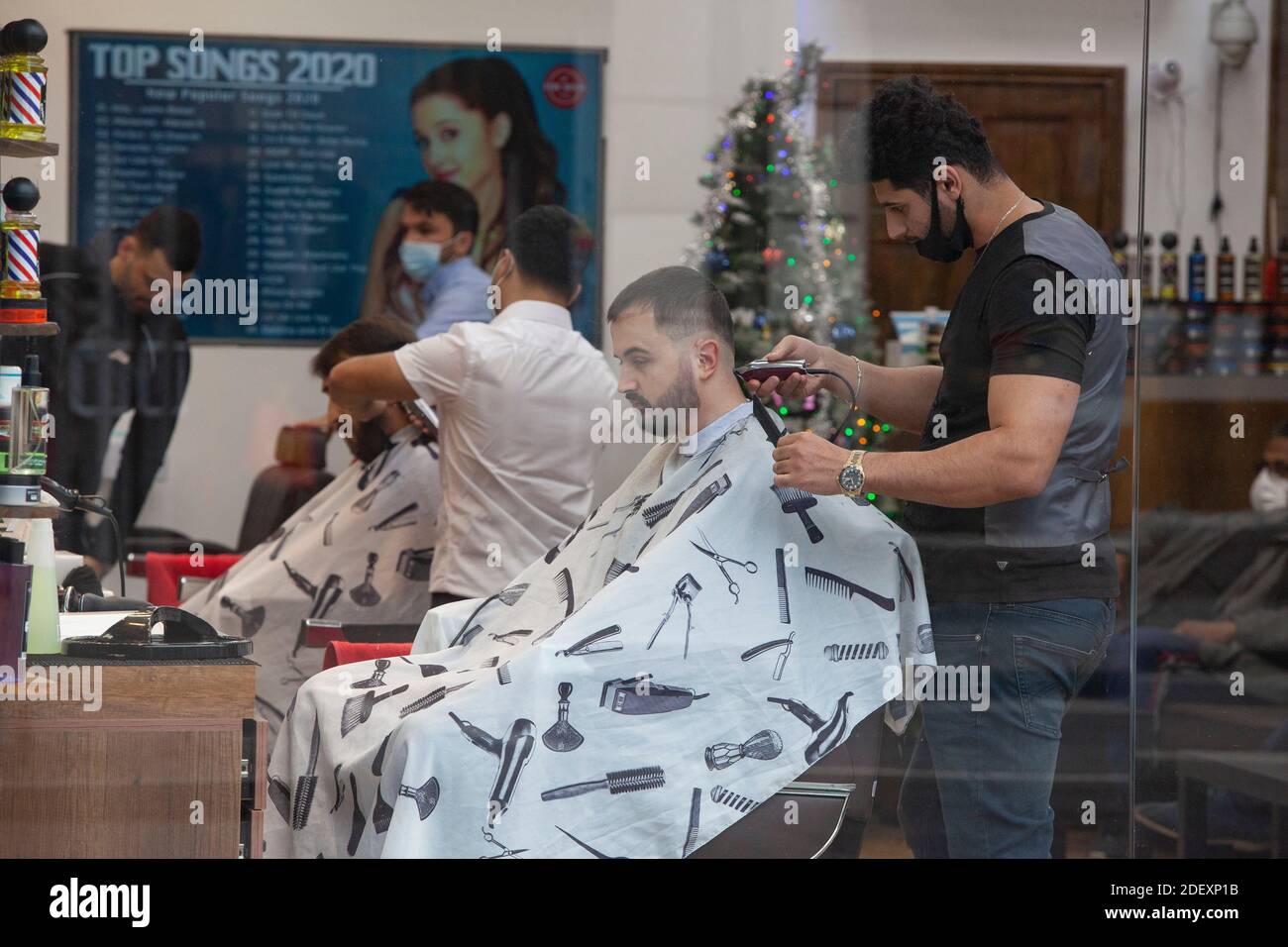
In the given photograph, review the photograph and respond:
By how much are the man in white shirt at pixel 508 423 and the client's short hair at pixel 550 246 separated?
4 cm

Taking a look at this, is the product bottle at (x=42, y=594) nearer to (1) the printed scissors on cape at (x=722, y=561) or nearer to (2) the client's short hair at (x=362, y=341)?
(1) the printed scissors on cape at (x=722, y=561)

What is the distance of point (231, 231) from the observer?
388 centimetres

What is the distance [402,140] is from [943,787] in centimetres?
246

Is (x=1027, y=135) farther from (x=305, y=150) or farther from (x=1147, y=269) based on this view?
(x=305, y=150)

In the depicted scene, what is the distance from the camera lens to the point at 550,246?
3.41 m

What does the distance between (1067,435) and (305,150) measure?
2.51 m

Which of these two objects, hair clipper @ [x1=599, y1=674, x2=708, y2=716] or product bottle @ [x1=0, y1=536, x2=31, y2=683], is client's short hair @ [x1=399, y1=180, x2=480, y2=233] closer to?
hair clipper @ [x1=599, y1=674, x2=708, y2=716]

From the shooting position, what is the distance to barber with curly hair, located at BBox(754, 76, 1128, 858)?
2061 millimetres

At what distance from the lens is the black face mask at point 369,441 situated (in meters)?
3.58

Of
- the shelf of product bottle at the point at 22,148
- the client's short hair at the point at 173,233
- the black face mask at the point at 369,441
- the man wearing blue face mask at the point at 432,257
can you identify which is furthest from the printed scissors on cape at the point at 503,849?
the client's short hair at the point at 173,233

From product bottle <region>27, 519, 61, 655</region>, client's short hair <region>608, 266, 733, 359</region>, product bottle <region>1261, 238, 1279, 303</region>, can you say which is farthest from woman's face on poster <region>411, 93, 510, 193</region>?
product bottle <region>1261, 238, 1279, 303</region>
